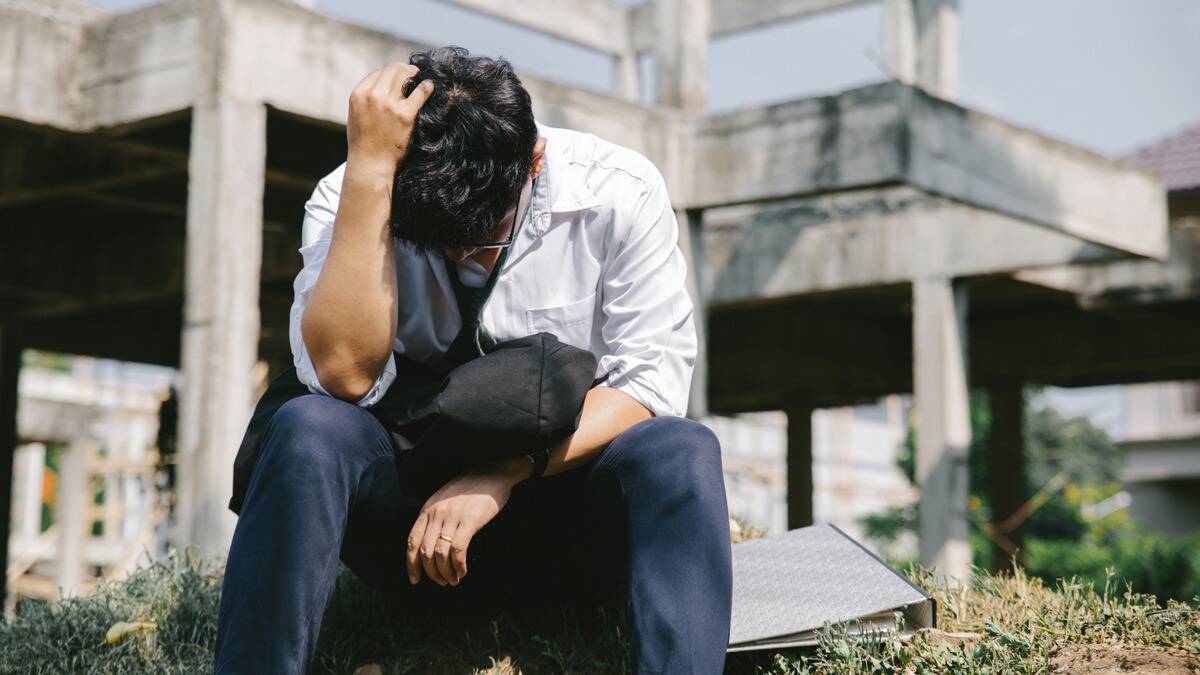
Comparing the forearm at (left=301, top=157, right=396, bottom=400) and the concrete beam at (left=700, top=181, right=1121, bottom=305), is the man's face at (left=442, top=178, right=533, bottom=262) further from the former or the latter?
the concrete beam at (left=700, top=181, right=1121, bottom=305)

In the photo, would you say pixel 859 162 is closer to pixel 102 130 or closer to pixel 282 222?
pixel 102 130

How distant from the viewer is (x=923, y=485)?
9.72m

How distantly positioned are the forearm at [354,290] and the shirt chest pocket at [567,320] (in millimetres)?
336

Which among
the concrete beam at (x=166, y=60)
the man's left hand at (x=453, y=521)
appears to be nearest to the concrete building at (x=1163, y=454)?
the concrete beam at (x=166, y=60)

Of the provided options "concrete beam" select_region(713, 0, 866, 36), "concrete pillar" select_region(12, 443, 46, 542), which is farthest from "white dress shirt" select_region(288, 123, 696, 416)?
"concrete pillar" select_region(12, 443, 46, 542)

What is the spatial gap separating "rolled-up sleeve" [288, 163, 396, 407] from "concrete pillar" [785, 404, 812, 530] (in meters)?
14.0

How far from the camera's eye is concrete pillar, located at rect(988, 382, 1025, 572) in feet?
49.0

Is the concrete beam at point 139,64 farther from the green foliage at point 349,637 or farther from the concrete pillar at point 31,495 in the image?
the concrete pillar at point 31,495

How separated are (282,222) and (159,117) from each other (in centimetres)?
375

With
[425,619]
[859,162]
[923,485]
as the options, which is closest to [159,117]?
[859,162]

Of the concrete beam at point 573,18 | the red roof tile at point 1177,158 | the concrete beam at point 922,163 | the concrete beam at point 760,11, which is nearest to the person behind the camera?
the concrete beam at point 922,163

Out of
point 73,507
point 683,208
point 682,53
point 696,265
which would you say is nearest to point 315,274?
point 683,208

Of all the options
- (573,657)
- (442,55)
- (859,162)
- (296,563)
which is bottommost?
(573,657)

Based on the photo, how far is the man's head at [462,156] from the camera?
2348 millimetres
